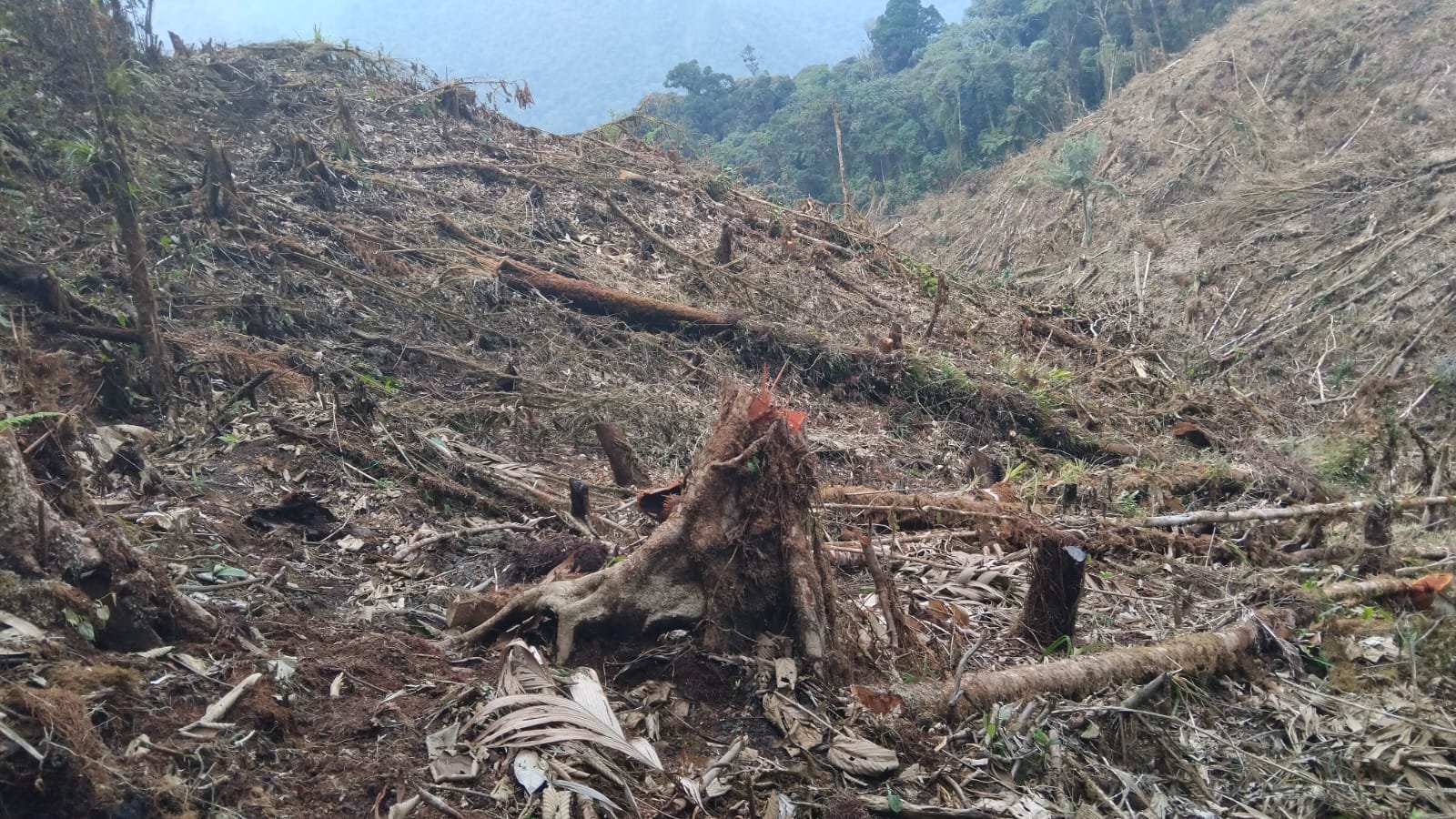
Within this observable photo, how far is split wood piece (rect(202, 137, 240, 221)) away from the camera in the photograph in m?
8.34

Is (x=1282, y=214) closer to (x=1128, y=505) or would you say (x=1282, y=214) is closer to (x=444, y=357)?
(x=1128, y=505)

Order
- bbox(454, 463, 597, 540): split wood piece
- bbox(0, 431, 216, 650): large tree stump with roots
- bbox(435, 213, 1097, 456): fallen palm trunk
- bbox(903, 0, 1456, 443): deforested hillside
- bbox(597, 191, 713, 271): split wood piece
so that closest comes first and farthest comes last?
bbox(0, 431, 216, 650): large tree stump with roots, bbox(454, 463, 597, 540): split wood piece, bbox(435, 213, 1097, 456): fallen palm trunk, bbox(903, 0, 1456, 443): deforested hillside, bbox(597, 191, 713, 271): split wood piece

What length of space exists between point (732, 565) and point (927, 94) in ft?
87.6

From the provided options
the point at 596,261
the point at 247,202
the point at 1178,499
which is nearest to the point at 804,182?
the point at 596,261

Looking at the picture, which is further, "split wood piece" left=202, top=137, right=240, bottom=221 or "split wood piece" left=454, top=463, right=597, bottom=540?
"split wood piece" left=202, top=137, right=240, bottom=221

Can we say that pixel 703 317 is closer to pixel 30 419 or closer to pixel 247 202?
pixel 247 202

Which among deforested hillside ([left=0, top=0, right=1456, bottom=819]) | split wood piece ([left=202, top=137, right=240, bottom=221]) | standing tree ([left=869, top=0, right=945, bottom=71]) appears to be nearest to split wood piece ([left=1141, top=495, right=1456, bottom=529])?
deforested hillside ([left=0, top=0, right=1456, bottom=819])

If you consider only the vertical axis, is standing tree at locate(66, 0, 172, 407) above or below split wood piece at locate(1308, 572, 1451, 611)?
above

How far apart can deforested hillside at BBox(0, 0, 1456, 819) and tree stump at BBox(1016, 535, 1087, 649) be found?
0.06ft

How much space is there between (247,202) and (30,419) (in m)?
6.81

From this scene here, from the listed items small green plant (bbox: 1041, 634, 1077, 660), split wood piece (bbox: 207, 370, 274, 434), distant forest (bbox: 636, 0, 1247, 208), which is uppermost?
distant forest (bbox: 636, 0, 1247, 208)

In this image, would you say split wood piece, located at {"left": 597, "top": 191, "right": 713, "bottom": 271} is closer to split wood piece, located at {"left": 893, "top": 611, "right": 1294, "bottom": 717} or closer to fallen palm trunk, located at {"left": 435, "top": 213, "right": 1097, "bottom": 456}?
fallen palm trunk, located at {"left": 435, "top": 213, "right": 1097, "bottom": 456}

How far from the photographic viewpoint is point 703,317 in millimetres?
8789

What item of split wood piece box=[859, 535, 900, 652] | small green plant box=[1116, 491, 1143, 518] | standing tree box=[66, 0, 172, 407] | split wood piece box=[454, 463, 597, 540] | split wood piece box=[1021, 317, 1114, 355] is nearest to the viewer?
split wood piece box=[859, 535, 900, 652]
